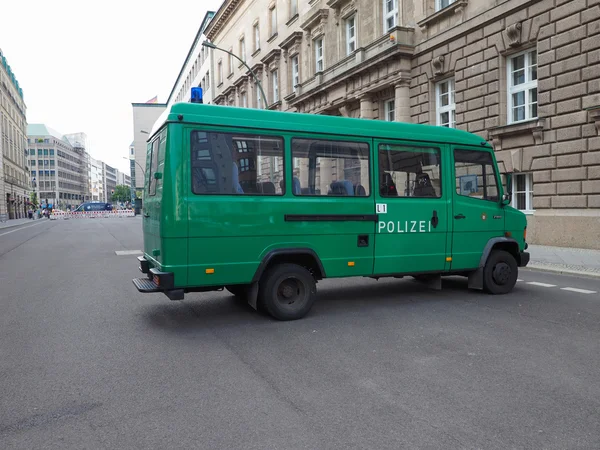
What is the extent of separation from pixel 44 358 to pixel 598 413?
4.62 m

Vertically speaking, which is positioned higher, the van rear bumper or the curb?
the van rear bumper

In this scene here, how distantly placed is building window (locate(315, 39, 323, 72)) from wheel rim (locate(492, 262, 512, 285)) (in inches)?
896

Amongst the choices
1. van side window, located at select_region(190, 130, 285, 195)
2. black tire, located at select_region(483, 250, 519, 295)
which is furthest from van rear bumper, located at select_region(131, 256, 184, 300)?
black tire, located at select_region(483, 250, 519, 295)

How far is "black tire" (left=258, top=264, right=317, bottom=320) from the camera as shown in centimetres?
612

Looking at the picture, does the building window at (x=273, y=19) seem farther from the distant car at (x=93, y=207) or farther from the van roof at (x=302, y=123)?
the distant car at (x=93, y=207)

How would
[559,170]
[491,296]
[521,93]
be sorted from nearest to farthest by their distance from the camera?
1. [491,296]
2. [559,170]
3. [521,93]

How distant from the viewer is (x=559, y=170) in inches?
579

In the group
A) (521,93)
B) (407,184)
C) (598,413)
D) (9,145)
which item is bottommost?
(598,413)

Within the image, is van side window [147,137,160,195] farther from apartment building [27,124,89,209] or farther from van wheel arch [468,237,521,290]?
apartment building [27,124,89,209]

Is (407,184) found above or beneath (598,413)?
above

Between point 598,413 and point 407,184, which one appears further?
point 407,184


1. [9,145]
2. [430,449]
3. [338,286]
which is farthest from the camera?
[9,145]

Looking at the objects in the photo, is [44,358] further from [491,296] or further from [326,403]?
[491,296]

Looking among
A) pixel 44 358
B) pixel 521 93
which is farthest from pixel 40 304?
pixel 521 93
